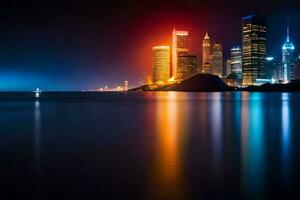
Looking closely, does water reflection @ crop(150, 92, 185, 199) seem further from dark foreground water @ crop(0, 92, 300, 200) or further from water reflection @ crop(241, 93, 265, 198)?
water reflection @ crop(241, 93, 265, 198)

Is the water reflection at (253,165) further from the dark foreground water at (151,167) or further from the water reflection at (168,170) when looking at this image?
the water reflection at (168,170)

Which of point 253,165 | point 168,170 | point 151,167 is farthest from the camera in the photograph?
point 253,165

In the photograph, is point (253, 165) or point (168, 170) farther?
point (253, 165)

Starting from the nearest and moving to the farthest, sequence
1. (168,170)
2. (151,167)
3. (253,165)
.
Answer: (168,170)
(151,167)
(253,165)

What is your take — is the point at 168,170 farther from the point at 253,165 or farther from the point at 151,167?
the point at 253,165

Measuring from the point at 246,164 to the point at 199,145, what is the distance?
5945mm

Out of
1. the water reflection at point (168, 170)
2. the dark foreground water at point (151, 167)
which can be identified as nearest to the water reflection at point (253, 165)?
the dark foreground water at point (151, 167)

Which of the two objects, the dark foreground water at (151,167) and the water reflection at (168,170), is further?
the dark foreground water at (151,167)

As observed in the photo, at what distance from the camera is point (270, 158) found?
1659 centimetres

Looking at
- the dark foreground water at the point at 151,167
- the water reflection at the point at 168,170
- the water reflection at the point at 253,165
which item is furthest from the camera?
the water reflection at the point at 253,165

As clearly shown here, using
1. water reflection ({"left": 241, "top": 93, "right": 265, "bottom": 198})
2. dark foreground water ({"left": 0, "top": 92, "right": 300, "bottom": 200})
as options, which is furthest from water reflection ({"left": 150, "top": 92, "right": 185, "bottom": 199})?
water reflection ({"left": 241, "top": 93, "right": 265, "bottom": 198})

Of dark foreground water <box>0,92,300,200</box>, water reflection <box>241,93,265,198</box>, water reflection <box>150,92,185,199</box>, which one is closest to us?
water reflection <box>150,92,185,199</box>

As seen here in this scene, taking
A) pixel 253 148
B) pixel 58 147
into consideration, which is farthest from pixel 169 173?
pixel 58 147

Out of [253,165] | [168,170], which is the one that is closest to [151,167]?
[168,170]
